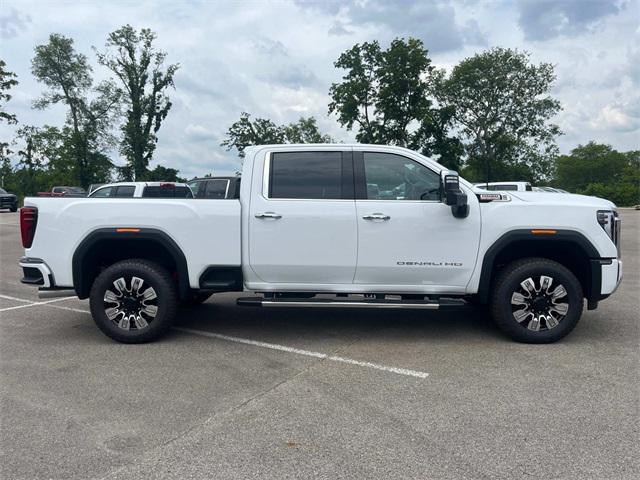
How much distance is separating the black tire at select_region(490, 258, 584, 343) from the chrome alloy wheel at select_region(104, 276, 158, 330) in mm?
3447

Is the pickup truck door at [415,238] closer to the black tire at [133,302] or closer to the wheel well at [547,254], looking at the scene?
the wheel well at [547,254]

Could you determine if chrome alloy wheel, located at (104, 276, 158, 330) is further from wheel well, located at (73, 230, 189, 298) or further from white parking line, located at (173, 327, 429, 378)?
white parking line, located at (173, 327, 429, 378)

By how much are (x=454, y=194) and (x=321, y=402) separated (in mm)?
2281

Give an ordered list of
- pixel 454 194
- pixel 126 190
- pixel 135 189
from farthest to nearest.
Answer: pixel 126 190
pixel 135 189
pixel 454 194

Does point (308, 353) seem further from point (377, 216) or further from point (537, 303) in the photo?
point (537, 303)

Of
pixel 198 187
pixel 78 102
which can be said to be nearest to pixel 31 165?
pixel 78 102

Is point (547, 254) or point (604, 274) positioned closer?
point (604, 274)

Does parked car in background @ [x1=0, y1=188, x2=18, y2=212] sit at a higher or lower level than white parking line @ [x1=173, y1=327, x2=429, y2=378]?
higher

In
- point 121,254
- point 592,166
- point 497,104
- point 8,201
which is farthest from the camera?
point 592,166

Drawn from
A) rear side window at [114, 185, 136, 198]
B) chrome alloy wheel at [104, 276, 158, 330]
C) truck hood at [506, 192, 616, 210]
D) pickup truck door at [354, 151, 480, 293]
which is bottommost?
chrome alloy wheel at [104, 276, 158, 330]

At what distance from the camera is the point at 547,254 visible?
522 centimetres

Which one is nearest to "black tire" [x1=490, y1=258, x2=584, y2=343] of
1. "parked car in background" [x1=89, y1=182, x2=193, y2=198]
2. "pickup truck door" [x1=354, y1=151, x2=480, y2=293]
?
"pickup truck door" [x1=354, y1=151, x2=480, y2=293]

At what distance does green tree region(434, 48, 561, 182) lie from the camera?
4825 cm

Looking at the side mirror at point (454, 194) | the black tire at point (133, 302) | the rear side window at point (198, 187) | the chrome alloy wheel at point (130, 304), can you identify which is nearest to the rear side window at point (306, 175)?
the side mirror at point (454, 194)
